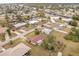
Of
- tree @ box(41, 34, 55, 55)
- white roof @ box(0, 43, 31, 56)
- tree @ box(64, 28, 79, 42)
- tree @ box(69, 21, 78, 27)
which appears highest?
tree @ box(69, 21, 78, 27)

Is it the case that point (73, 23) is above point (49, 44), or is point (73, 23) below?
above

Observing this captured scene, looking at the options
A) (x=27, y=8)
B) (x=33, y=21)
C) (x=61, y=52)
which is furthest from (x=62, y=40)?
(x=27, y=8)

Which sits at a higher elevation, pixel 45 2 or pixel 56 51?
pixel 45 2

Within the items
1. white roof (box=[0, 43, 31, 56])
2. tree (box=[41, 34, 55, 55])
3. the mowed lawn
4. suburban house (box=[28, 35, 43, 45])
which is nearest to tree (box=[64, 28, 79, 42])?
the mowed lawn

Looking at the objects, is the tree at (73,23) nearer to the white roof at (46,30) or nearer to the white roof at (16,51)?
the white roof at (46,30)

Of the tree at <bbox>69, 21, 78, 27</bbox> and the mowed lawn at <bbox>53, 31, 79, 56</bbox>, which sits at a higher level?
the tree at <bbox>69, 21, 78, 27</bbox>

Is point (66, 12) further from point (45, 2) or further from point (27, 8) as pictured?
point (27, 8)

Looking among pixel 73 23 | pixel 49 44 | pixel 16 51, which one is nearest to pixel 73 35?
pixel 73 23

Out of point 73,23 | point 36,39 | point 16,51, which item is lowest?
point 16,51

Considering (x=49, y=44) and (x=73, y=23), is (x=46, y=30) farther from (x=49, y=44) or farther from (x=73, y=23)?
(x=73, y=23)

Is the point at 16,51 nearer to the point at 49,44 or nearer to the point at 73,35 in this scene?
the point at 49,44

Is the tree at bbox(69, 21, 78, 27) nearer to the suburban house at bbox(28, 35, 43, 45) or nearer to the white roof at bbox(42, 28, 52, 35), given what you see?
the white roof at bbox(42, 28, 52, 35)
